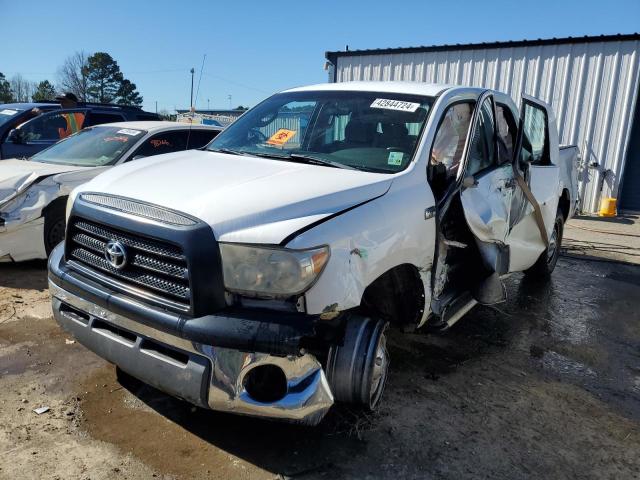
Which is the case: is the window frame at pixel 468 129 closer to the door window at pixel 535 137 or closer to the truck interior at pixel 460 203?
the truck interior at pixel 460 203

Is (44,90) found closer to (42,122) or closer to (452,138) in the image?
(42,122)

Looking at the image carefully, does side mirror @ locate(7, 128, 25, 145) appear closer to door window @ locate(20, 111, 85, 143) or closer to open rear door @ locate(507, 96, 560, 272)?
door window @ locate(20, 111, 85, 143)

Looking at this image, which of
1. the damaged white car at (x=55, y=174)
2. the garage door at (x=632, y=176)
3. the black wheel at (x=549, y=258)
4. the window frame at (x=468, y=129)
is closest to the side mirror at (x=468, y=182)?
the window frame at (x=468, y=129)

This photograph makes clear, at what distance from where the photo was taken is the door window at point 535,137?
16.2 ft

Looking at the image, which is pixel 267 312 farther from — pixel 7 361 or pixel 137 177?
pixel 7 361

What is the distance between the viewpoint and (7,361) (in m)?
3.57

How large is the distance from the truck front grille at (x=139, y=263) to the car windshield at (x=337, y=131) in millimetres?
1222

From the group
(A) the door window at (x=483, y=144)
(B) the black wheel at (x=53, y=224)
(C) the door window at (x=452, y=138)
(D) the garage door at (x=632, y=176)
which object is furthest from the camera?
(D) the garage door at (x=632, y=176)

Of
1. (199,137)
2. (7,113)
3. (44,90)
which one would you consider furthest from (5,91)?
(199,137)

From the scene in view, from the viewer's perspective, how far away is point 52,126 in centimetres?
834

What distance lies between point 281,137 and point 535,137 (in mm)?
2989

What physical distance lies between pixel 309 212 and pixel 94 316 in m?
1.27

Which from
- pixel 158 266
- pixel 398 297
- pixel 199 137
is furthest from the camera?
pixel 199 137

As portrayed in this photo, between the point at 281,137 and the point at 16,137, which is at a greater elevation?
the point at 281,137
